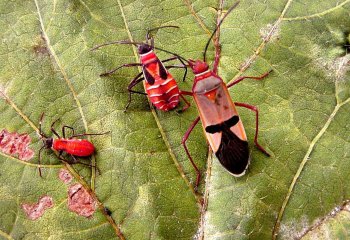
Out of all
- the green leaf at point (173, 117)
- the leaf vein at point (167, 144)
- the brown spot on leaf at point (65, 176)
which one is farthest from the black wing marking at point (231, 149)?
the brown spot on leaf at point (65, 176)

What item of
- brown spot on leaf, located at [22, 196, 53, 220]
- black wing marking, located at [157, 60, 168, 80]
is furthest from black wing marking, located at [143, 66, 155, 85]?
brown spot on leaf, located at [22, 196, 53, 220]

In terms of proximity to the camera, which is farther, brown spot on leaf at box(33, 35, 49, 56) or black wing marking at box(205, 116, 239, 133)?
brown spot on leaf at box(33, 35, 49, 56)

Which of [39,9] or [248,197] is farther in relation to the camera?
[39,9]

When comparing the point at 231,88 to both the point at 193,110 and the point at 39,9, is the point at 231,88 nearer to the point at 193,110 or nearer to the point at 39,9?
the point at 193,110

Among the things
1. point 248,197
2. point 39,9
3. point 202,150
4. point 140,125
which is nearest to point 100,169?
point 140,125

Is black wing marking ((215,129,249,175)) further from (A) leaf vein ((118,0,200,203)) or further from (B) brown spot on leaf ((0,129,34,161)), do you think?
(B) brown spot on leaf ((0,129,34,161))

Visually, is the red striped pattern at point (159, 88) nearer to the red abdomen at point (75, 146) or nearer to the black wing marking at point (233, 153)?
the black wing marking at point (233, 153)

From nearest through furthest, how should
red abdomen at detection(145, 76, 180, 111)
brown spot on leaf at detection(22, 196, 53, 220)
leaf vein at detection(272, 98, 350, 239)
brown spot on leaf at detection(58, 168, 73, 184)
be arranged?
leaf vein at detection(272, 98, 350, 239), brown spot on leaf at detection(22, 196, 53, 220), brown spot on leaf at detection(58, 168, 73, 184), red abdomen at detection(145, 76, 180, 111)
